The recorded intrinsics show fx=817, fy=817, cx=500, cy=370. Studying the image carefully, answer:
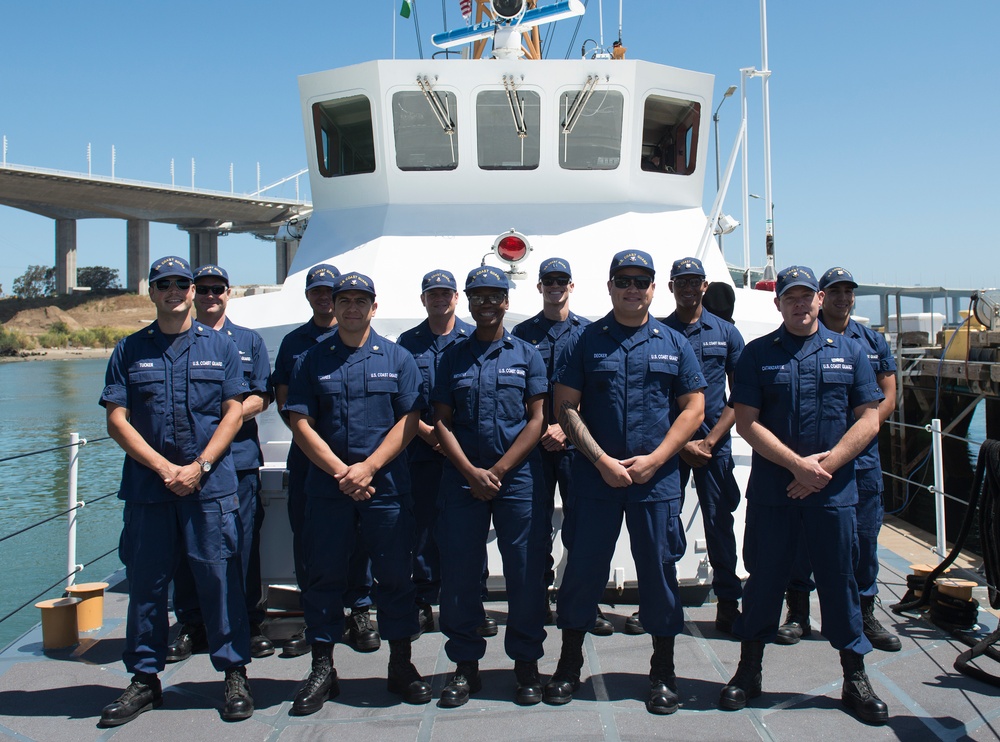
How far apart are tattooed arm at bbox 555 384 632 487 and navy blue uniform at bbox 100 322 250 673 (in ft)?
4.58

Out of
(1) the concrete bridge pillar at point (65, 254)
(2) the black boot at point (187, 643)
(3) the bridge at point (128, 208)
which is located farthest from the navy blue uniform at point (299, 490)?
(1) the concrete bridge pillar at point (65, 254)

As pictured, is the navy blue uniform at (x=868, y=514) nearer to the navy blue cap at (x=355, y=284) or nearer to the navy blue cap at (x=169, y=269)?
the navy blue cap at (x=355, y=284)

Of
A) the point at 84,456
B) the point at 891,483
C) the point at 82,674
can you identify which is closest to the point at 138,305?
the point at 84,456

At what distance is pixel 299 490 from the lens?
3916mm

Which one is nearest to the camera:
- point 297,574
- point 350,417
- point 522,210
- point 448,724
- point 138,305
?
point 448,724

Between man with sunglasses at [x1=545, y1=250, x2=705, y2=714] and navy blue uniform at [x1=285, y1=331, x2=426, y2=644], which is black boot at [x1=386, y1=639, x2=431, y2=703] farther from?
man with sunglasses at [x1=545, y1=250, x2=705, y2=714]

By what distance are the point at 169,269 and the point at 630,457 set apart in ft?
6.53

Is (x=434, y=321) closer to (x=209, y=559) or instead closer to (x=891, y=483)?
(x=209, y=559)

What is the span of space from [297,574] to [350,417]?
3.55 ft

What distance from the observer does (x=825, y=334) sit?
3.28m

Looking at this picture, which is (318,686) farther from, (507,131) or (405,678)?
(507,131)

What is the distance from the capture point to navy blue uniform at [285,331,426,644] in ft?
10.8

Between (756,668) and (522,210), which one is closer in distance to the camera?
(756,668)

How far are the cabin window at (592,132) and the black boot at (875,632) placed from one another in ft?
11.2
